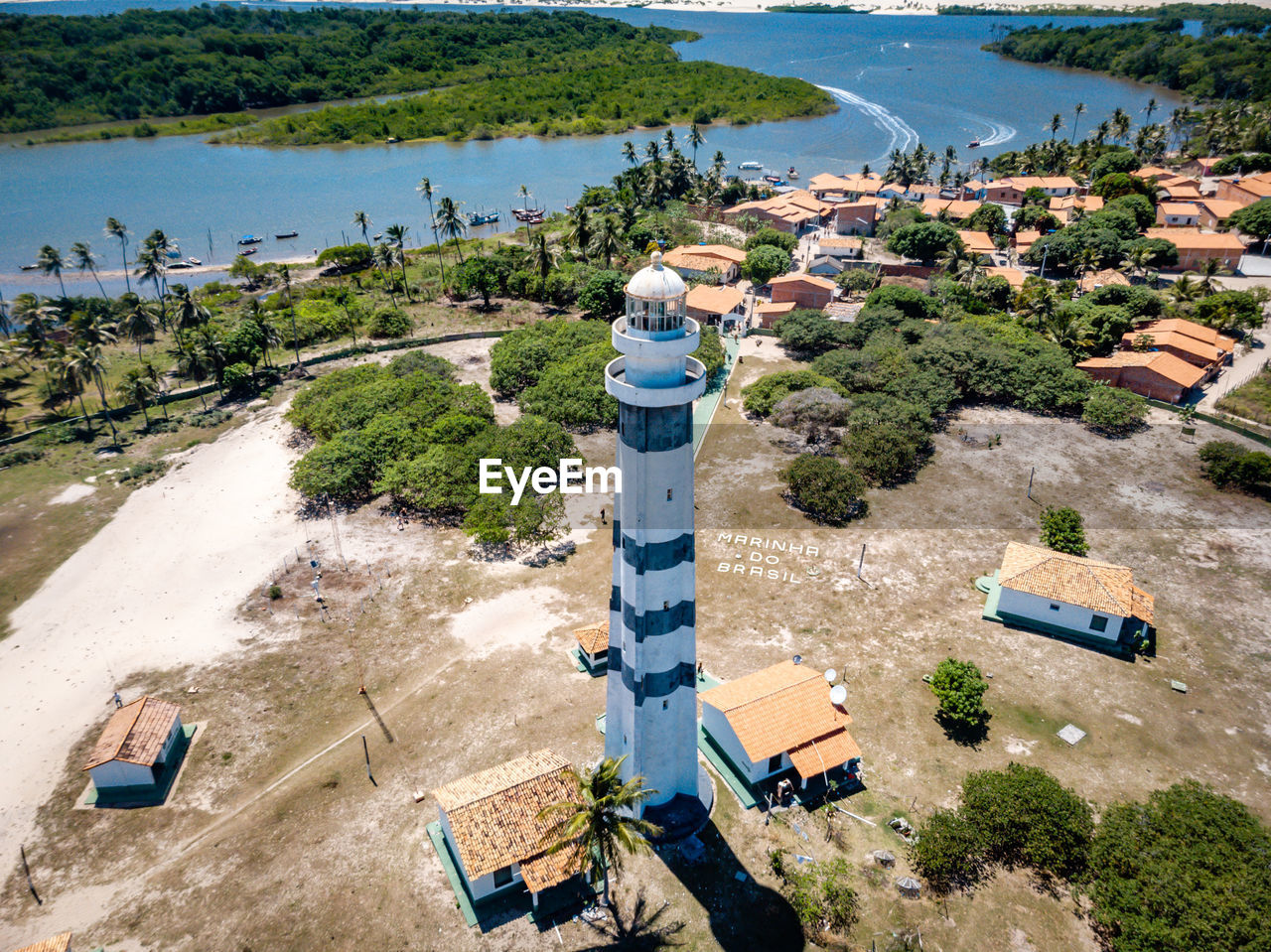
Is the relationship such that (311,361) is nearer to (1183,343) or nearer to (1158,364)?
(1158,364)

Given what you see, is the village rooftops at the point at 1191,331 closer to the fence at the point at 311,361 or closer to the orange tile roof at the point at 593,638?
the orange tile roof at the point at 593,638

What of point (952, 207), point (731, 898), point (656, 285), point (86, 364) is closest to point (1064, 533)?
point (731, 898)

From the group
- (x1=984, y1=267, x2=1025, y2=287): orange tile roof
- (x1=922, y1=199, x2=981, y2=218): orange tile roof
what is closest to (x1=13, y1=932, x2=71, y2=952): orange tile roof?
(x1=984, y1=267, x2=1025, y2=287): orange tile roof

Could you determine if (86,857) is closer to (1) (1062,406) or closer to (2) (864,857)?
(2) (864,857)

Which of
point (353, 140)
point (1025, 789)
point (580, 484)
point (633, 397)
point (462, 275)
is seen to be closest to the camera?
point (633, 397)

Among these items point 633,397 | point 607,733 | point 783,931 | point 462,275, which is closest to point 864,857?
point 783,931

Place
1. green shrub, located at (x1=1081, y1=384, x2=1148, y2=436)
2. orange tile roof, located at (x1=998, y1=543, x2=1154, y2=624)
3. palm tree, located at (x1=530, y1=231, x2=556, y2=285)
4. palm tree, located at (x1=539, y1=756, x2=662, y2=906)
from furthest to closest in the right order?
palm tree, located at (x1=530, y1=231, x2=556, y2=285)
green shrub, located at (x1=1081, y1=384, x2=1148, y2=436)
orange tile roof, located at (x1=998, y1=543, x2=1154, y2=624)
palm tree, located at (x1=539, y1=756, x2=662, y2=906)

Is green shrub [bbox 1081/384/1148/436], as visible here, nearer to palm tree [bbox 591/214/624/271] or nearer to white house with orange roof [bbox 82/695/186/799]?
palm tree [bbox 591/214/624/271]
